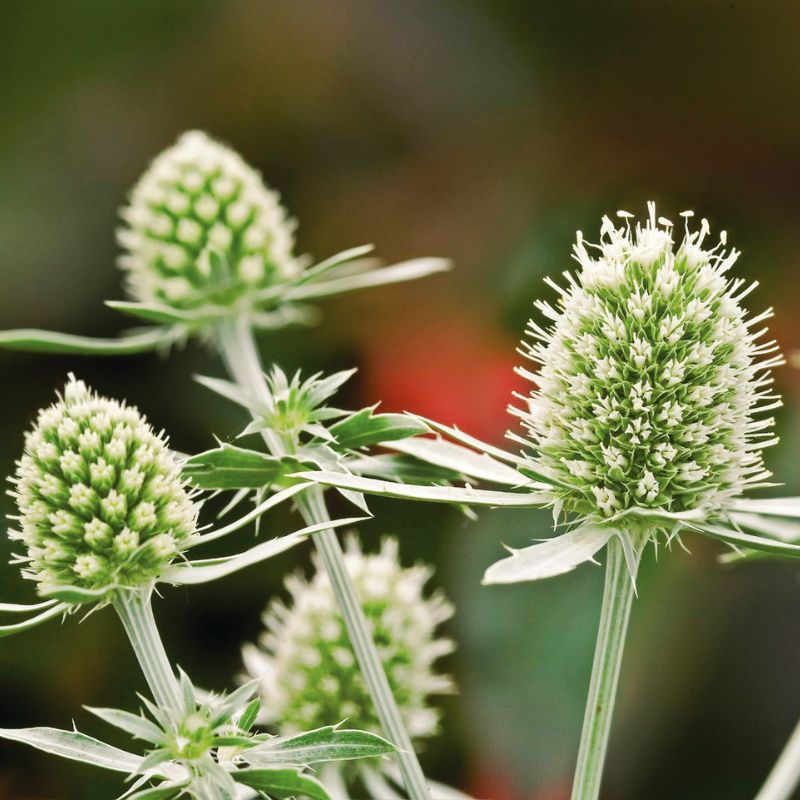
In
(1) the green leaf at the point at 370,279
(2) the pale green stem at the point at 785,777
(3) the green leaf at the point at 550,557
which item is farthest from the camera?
(1) the green leaf at the point at 370,279

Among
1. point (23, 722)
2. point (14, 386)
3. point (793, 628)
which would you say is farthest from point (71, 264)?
point (793, 628)

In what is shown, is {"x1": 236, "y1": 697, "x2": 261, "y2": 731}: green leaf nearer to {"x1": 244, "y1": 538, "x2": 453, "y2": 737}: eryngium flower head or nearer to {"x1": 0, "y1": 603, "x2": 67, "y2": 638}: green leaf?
{"x1": 0, "y1": 603, "x2": 67, "y2": 638}: green leaf

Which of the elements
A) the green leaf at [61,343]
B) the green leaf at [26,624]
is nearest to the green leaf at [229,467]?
the green leaf at [26,624]

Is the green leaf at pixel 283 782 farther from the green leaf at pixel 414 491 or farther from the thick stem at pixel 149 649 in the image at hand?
the green leaf at pixel 414 491

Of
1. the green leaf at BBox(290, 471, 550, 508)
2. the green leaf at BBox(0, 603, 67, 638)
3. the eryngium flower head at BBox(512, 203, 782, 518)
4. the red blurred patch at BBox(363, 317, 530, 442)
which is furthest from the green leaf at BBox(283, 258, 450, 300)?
the red blurred patch at BBox(363, 317, 530, 442)

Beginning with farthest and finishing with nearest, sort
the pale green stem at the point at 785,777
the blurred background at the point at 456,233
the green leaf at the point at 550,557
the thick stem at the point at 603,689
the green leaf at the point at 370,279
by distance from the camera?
1. the blurred background at the point at 456,233
2. the green leaf at the point at 370,279
3. the pale green stem at the point at 785,777
4. the thick stem at the point at 603,689
5. the green leaf at the point at 550,557

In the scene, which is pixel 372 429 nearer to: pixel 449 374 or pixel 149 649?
pixel 149 649

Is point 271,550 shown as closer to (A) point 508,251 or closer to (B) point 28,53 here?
(A) point 508,251
